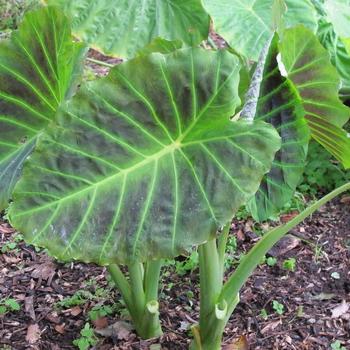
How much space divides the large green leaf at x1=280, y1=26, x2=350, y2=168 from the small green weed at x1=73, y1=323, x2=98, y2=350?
871 mm

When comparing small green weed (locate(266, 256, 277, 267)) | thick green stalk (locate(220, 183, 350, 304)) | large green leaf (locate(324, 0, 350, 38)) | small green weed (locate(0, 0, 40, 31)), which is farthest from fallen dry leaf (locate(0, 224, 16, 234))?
small green weed (locate(0, 0, 40, 31))

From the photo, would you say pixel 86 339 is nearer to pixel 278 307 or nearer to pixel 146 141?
pixel 278 307

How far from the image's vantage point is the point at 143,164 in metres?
1.31

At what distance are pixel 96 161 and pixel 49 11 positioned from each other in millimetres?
371

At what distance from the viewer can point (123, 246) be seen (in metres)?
1.26

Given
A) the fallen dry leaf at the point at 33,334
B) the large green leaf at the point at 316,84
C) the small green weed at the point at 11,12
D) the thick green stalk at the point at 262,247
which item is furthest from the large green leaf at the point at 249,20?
the small green weed at the point at 11,12

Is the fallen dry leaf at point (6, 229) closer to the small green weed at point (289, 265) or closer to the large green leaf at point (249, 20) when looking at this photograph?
the small green weed at point (289, 265)

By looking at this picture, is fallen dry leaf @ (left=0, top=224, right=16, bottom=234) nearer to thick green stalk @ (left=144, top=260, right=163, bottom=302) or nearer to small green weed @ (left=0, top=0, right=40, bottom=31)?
thick green stalk @ (left=144, top=260, right=163, bottom=302)

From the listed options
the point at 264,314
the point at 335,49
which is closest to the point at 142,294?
the point at 264,314

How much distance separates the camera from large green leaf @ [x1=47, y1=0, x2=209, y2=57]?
6.23 feet

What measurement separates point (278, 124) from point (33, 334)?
3.19ft

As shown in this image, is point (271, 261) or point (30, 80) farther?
point (271, 261)

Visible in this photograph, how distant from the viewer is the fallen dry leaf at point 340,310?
6.56 ft

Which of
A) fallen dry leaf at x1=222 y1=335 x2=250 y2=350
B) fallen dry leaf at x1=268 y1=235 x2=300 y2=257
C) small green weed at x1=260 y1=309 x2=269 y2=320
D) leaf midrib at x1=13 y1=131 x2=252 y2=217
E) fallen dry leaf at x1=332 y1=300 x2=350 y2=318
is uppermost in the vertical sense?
leaf midrib at x1=13 y1=131 x2=252 y2=217
